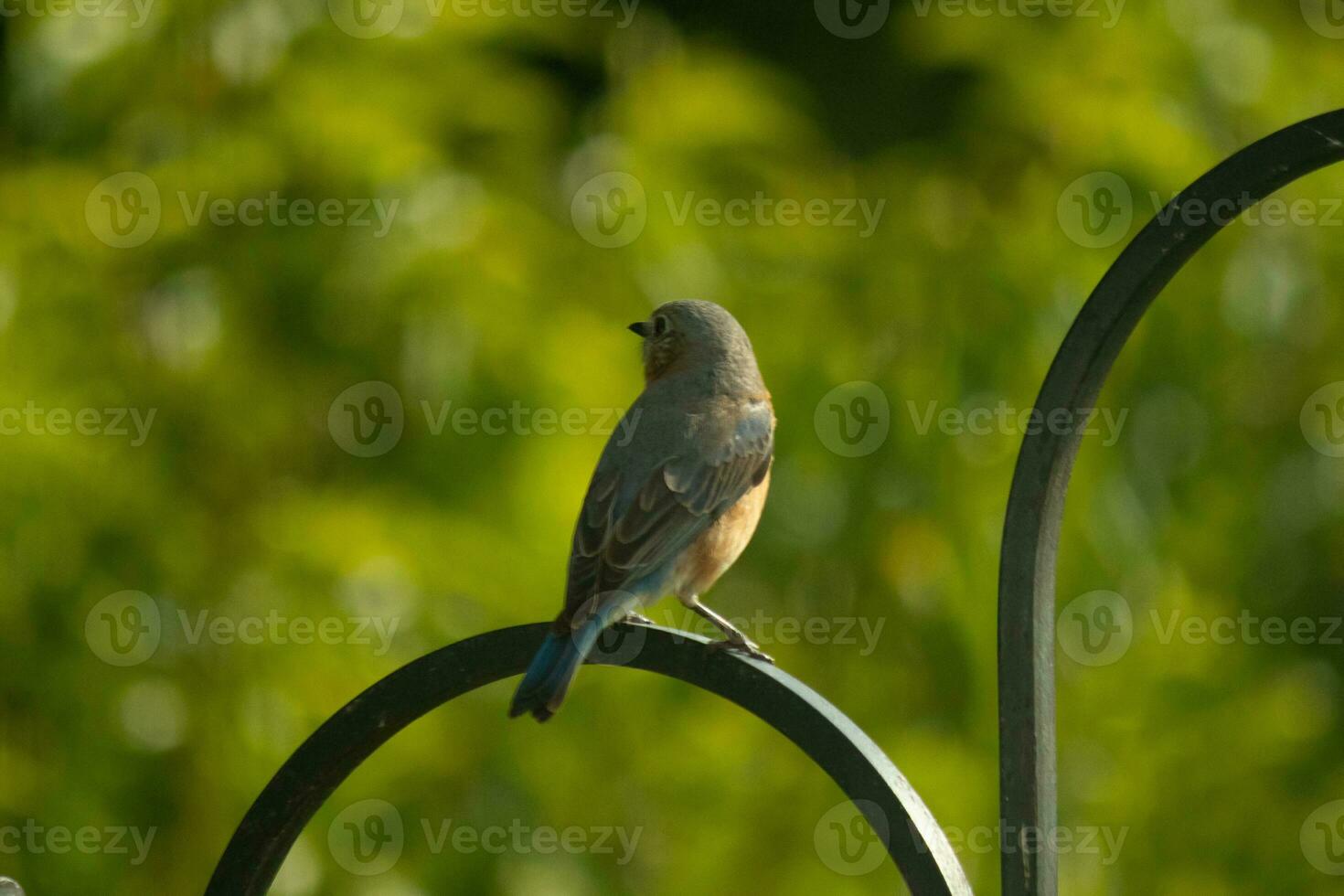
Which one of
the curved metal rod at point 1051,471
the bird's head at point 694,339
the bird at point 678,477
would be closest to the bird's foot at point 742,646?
the bird at point 678,477

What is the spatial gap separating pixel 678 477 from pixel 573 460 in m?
0.57

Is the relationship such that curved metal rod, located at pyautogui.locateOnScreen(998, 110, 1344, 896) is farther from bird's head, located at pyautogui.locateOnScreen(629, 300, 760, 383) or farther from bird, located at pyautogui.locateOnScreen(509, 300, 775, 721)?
bird's head, located at pyautogui.locateOnScreen(629, 300, 760, 383)

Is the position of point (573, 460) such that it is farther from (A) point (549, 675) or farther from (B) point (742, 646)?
(A) point (549, 675)

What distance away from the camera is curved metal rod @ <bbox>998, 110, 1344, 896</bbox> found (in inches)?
59.5

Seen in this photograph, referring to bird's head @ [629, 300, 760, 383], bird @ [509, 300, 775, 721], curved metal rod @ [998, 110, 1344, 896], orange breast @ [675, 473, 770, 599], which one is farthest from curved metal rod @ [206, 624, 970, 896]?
bird's head @ [629, 300, 760, 383]

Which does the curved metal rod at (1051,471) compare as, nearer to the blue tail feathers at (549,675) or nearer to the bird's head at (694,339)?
the blue tail feathers at (549,675)

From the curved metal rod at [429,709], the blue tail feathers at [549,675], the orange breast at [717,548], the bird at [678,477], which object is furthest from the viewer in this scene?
the orange breast at [717,548]

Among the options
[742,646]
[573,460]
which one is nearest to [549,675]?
[742,646]

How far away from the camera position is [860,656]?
11.1ft

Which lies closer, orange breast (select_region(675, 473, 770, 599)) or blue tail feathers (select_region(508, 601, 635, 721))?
blue tail feathers (select_region(508, 601, 635, 721))

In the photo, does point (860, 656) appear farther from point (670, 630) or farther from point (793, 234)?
point (670, 630)

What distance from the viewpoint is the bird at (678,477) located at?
2535mm

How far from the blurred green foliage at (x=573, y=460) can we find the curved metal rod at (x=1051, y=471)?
5.44ft

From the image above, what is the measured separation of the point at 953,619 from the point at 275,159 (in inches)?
69.7
